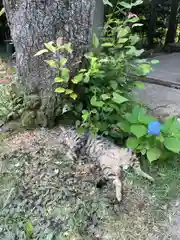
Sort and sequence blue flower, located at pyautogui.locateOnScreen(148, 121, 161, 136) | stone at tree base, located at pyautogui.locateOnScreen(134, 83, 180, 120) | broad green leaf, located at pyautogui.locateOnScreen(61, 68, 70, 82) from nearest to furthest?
blue flower, located at pyautogui.locateOnScreen(148, 121, 161, 136) → broad green leaf, located at pyautogui.locateOnScreen(61, 68, 70, 82) → stone at tree base, located at pyautogui.locateOnScreen(134, 83, 180, 120)

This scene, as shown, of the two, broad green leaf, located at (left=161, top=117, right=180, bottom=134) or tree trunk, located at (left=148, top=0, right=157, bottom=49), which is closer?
broad green leaf, located at (left=161, top=117, right=180, bottom=134)

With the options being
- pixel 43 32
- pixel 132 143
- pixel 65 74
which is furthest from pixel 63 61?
pixel 132 143

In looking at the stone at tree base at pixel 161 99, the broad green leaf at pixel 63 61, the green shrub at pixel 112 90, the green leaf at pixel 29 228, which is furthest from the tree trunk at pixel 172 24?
the green leaf at pixel 29 228

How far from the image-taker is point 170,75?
4.13 metres

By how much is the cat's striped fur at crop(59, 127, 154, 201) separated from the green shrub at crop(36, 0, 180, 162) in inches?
2.6

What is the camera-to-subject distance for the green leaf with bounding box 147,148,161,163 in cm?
161

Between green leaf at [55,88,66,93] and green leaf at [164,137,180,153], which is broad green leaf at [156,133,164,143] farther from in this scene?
green leaf at [55,88,66,93]

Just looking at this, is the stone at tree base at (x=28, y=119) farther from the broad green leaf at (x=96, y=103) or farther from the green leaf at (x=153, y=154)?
the green leaf at (x=153, y=154)

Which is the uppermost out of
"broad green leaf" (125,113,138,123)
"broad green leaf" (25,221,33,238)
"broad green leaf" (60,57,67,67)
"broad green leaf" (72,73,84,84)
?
"broad green leaf" (60,57,67,67)

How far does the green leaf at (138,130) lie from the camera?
1628mm

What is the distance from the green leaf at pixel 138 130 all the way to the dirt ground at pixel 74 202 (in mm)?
261

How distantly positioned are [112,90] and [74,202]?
781mm

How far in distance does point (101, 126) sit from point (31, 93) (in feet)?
1.84

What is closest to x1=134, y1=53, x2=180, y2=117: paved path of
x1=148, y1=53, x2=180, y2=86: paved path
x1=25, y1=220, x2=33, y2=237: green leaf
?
x1=148, y1=53, x2=180, y2=86: paved path
